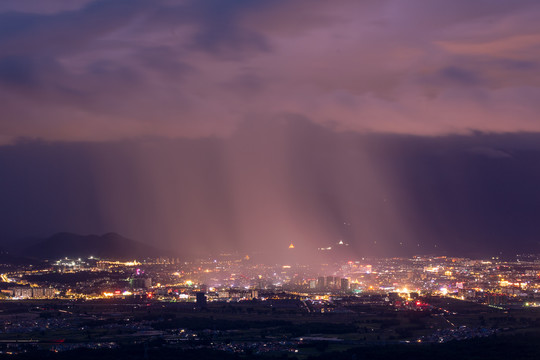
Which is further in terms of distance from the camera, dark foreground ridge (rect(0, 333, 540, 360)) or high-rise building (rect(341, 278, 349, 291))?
high-rise building (rect(341, 278, 349, 291))

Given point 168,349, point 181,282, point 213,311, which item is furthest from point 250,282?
point 168,349

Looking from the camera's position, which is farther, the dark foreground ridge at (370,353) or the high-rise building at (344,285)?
the high-rise building at (344,285)

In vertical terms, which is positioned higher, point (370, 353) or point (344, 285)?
point (344, 285)

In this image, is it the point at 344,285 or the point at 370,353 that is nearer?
the point at 370,353

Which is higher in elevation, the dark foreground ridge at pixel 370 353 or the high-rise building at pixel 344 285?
the high-rise building at pixel 344 285

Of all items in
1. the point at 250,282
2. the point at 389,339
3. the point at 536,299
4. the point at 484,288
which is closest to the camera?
the point at 389,339

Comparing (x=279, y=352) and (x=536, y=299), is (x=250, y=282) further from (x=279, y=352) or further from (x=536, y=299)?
(x=279, y=352)

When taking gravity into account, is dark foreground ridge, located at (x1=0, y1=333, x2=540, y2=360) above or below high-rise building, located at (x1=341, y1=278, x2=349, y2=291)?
below

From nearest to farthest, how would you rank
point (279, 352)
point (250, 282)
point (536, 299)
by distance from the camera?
point (279, 352) → point (536, 299) → point (250, 282)

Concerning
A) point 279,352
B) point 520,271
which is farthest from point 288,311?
point 520,271

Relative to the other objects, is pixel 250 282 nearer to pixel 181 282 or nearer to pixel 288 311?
pixel 181 282

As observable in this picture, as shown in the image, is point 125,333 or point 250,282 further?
point 250,282
